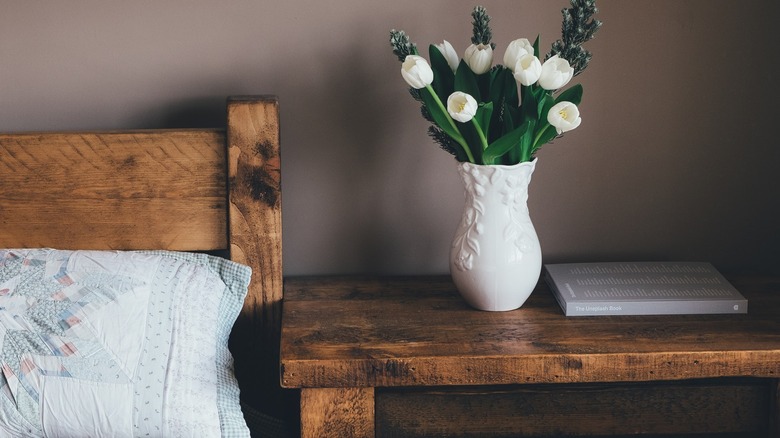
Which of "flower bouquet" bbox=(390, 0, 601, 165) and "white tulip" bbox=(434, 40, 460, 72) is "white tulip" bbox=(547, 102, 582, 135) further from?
"white tulip" bbox=(434, 40, 460, 72)

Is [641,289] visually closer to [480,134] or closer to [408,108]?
[480,134]

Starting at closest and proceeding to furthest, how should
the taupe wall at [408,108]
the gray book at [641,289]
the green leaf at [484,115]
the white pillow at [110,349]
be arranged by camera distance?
the white pillow at [110,349]
the green leaf at [484,115]
the gray book at [641,289]
the taupe wall at [408,108]

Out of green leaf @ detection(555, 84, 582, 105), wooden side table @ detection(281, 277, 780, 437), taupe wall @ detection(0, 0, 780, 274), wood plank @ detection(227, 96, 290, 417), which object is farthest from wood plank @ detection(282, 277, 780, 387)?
green leaf @ detection(555, 84, 582, 105)

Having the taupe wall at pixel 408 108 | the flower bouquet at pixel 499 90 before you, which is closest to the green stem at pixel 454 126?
the flower bouquet at pixel 499 90

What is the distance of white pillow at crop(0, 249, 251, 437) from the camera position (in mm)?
1100

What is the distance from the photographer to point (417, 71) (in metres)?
1.17

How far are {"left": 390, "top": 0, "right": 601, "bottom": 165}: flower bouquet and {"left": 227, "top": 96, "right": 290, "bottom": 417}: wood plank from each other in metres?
0.28

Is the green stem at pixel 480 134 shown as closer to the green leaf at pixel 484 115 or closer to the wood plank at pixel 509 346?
the green leaf at pixel 484 115

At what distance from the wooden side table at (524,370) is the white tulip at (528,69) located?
1.30ft

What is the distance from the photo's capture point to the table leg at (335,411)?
1160 mm

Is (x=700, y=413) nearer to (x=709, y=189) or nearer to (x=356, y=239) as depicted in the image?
(x=709, y=189)

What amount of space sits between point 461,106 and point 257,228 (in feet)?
1.47

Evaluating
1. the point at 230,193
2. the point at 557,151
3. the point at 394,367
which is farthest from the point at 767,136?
the point at 230,193

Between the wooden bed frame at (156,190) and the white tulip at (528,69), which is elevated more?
the white tulip at (528,69)
